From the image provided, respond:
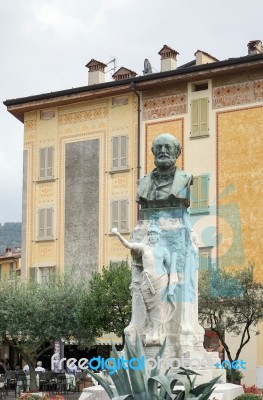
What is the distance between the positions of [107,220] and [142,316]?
25074 millimetres

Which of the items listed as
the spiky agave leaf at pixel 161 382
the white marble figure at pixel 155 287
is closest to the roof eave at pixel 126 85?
the white marble figure at pixel 155 287

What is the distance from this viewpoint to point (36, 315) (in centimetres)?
3662

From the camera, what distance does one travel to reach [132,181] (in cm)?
4128

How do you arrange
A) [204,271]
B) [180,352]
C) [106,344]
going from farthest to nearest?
1. [106,344]
2. [204,271]
3. [180,352]

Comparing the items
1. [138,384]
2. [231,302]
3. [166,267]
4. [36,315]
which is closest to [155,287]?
[166,267]

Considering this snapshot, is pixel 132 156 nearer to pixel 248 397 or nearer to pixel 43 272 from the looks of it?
pixel 43 272

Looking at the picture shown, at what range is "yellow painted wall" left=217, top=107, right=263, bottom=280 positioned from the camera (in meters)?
37.5

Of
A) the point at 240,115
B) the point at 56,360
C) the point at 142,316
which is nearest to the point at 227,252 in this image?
the point at 240,115

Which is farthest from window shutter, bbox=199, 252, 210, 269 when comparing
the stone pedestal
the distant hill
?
the distant hill

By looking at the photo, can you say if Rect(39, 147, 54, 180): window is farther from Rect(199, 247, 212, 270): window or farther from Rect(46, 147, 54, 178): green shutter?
Rect(199, 247, 212, 270): window

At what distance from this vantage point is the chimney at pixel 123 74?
1730 inches

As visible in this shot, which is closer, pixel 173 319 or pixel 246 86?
pixel 173 319

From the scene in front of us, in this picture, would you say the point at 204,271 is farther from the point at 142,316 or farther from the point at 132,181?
the point at 142,316

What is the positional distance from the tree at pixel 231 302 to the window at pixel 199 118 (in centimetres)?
756
